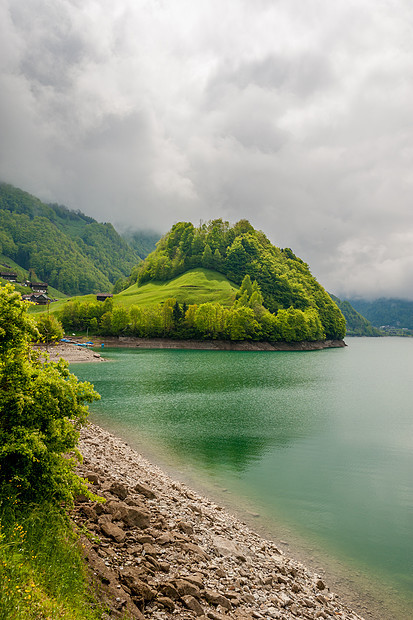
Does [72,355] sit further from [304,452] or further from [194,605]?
[194,605]

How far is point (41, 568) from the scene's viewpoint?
9945 millimetres

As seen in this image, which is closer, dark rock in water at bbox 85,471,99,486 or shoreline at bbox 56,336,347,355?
dark rock in water at bbox 85,471,99,486

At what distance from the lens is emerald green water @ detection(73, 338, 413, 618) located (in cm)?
1912

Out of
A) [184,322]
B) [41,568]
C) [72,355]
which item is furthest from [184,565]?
[184,322]

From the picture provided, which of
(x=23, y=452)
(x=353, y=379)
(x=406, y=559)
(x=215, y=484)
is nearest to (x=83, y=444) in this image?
(x=215, y=484)

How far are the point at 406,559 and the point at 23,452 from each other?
1878cm

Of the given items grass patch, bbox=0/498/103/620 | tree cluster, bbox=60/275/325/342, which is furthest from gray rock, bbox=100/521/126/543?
tree cluster, bbox=60/275/325/342

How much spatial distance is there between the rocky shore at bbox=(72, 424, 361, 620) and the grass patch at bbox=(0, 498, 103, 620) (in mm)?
789

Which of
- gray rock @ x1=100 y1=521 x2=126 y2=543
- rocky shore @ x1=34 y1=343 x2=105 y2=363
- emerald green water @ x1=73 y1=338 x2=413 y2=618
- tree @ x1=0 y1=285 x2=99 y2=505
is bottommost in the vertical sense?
emerald green water @ x1=73 y1=338 x2=413 y2=618

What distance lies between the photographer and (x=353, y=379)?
86.6m

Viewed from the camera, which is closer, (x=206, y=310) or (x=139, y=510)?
(x=139, y=510)

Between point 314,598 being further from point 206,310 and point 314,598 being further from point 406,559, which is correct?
point 206,310

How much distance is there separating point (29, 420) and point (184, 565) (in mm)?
7729

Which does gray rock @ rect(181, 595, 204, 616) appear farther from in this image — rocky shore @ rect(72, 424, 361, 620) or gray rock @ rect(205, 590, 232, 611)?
gray rock @ rect(205, 590, 232, 611)
